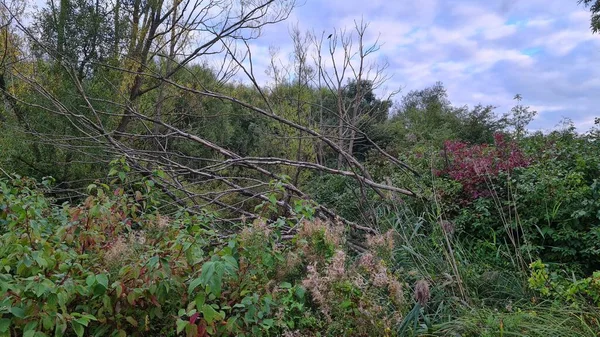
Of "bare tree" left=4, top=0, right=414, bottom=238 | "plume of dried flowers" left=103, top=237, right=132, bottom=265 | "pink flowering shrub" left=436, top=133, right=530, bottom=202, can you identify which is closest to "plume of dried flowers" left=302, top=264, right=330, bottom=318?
"plume of dried flowers" left=103, top=237, right=132, bottom=265

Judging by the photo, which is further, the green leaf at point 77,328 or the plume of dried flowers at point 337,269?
the plume of dried flowers at point 337,269

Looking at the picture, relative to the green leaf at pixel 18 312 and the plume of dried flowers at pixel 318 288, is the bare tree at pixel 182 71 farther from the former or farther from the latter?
the green leaf at pixel 18 312

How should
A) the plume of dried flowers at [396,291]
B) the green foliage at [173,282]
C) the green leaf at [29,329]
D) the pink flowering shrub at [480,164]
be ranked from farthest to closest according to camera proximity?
the pink flowering shrub at [480,164] → the plume of dried flowers at [396,291] → the green foliage at [173,282] → the green leaf at [29,329]

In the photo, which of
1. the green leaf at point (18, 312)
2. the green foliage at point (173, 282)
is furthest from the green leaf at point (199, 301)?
the green leaf at point (18, 312)

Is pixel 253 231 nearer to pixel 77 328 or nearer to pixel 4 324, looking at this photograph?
pixel 77 328

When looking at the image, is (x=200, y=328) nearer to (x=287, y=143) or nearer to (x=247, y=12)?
(x=247, y=12)

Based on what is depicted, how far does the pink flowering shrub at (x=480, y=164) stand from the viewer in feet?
11.8

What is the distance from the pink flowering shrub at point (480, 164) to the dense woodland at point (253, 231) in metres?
0.03

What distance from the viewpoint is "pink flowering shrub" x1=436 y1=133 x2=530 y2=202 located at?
360 cm

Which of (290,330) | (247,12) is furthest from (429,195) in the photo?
(247,12)

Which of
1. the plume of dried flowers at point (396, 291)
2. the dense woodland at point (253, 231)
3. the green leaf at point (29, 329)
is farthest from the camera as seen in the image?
the plume of dried flowers at point (396, 291)

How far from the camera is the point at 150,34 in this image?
7.16m

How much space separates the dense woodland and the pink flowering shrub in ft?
0.09

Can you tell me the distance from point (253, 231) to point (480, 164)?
265cm
